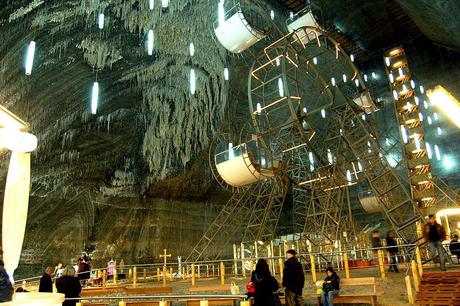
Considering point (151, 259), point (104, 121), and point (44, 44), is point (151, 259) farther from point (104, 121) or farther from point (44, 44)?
point (44, 44)

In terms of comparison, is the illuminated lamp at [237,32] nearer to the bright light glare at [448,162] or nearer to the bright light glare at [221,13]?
the bright light glare at [221,13]

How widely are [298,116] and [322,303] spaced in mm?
7231

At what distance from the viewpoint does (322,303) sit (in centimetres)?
718

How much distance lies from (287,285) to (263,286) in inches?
27.8

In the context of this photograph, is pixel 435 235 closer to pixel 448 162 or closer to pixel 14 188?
pixel 14 188

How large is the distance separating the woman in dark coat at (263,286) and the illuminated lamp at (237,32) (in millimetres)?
10404

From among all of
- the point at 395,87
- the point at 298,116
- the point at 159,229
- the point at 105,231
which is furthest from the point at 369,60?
the point at 105,231

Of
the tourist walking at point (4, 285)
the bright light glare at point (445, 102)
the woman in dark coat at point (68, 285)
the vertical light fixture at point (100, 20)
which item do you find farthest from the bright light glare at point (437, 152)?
the tourist walking at point (4, 285)

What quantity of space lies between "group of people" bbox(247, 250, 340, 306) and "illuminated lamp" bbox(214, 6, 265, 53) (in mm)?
9819

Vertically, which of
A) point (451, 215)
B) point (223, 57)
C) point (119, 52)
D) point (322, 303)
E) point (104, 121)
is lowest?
point (322, 303)

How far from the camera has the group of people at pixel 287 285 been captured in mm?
5543

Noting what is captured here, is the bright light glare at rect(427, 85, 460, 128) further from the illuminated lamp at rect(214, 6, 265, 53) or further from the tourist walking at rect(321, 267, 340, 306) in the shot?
A: the illuminated lamp at rect(214, 6, 265, 53)

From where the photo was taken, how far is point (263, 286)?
18.2ft

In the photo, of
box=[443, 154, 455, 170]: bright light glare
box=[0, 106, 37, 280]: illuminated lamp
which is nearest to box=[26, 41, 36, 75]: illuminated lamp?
box=[0, 106, 37, 280]: illuminated lamp
